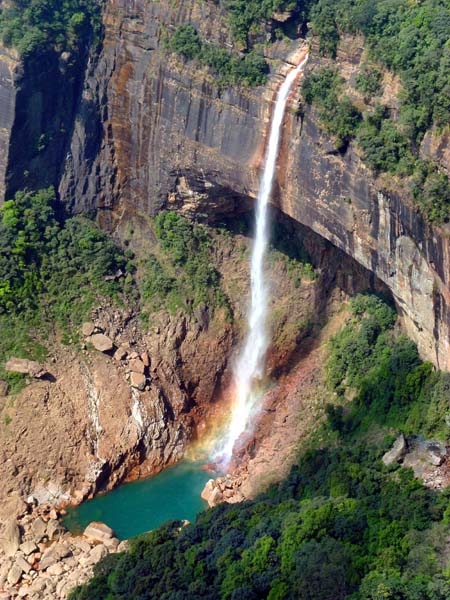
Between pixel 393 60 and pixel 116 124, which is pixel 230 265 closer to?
pixel 116 124

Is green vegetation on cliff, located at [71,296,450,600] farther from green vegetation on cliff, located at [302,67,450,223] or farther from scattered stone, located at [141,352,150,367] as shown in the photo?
scattered stone, located at [141,352,150,367]

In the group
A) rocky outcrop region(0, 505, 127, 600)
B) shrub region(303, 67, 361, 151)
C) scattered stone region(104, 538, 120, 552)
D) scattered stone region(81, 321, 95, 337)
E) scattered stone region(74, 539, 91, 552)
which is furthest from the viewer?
scattered stone region(81, 321, 95, 337)

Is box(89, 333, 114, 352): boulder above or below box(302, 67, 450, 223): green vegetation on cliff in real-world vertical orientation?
below

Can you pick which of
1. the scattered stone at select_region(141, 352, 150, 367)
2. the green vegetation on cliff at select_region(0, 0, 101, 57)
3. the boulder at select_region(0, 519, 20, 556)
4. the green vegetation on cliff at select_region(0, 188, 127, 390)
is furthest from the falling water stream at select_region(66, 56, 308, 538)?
the green vegetation on cliff at select_region(0, 0, 101, 57)

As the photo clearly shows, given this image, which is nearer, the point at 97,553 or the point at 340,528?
the point at 340,528

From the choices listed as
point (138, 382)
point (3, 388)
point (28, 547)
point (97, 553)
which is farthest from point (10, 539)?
point (138, 382)

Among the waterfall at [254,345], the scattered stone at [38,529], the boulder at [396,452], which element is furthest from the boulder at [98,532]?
the boulder at [396,452]

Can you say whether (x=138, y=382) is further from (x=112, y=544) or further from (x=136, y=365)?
(x=112, y=544)
